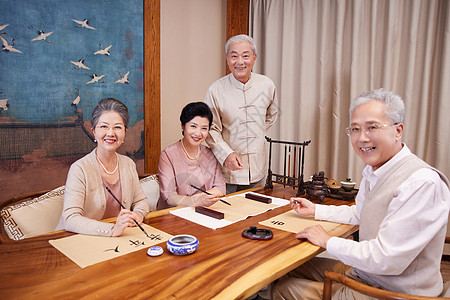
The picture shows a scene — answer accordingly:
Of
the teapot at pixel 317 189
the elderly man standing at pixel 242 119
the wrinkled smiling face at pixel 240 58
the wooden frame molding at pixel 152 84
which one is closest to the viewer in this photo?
the teapot at pixel 317 189

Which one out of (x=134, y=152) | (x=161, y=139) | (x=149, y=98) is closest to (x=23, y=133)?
(x=134, y=152)

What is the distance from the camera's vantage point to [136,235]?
1484 mm

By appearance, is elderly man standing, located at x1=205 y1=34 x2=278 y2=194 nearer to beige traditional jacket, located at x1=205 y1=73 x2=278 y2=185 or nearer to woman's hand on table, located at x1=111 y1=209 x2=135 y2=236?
beige traditional jacket, located at x1=205 y1=73 x2=278 y2=185

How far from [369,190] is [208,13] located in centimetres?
292

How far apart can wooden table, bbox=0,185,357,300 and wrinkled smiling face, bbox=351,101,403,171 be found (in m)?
0.48

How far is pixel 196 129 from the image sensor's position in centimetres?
212

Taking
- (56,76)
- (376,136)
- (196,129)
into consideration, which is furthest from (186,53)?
(376,136)

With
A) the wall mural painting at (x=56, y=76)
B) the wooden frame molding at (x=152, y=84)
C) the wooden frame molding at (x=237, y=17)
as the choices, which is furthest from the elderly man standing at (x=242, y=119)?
the wooden frame molding at (x=237, y=17)

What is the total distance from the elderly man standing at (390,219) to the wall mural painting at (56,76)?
190 cm

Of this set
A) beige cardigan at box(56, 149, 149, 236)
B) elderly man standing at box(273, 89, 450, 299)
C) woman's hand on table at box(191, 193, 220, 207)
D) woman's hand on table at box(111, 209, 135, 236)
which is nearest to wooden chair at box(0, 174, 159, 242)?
beige cardigan at box(56, 149, 149, 236)

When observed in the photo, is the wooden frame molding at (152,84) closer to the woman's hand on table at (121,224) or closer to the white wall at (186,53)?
the white wall at (186,53)

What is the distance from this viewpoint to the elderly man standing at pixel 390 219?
46.8 inches

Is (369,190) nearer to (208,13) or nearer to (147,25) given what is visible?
(147,25)

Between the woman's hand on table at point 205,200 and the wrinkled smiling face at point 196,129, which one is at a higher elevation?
the wrinkled smiling face at point 196,129
